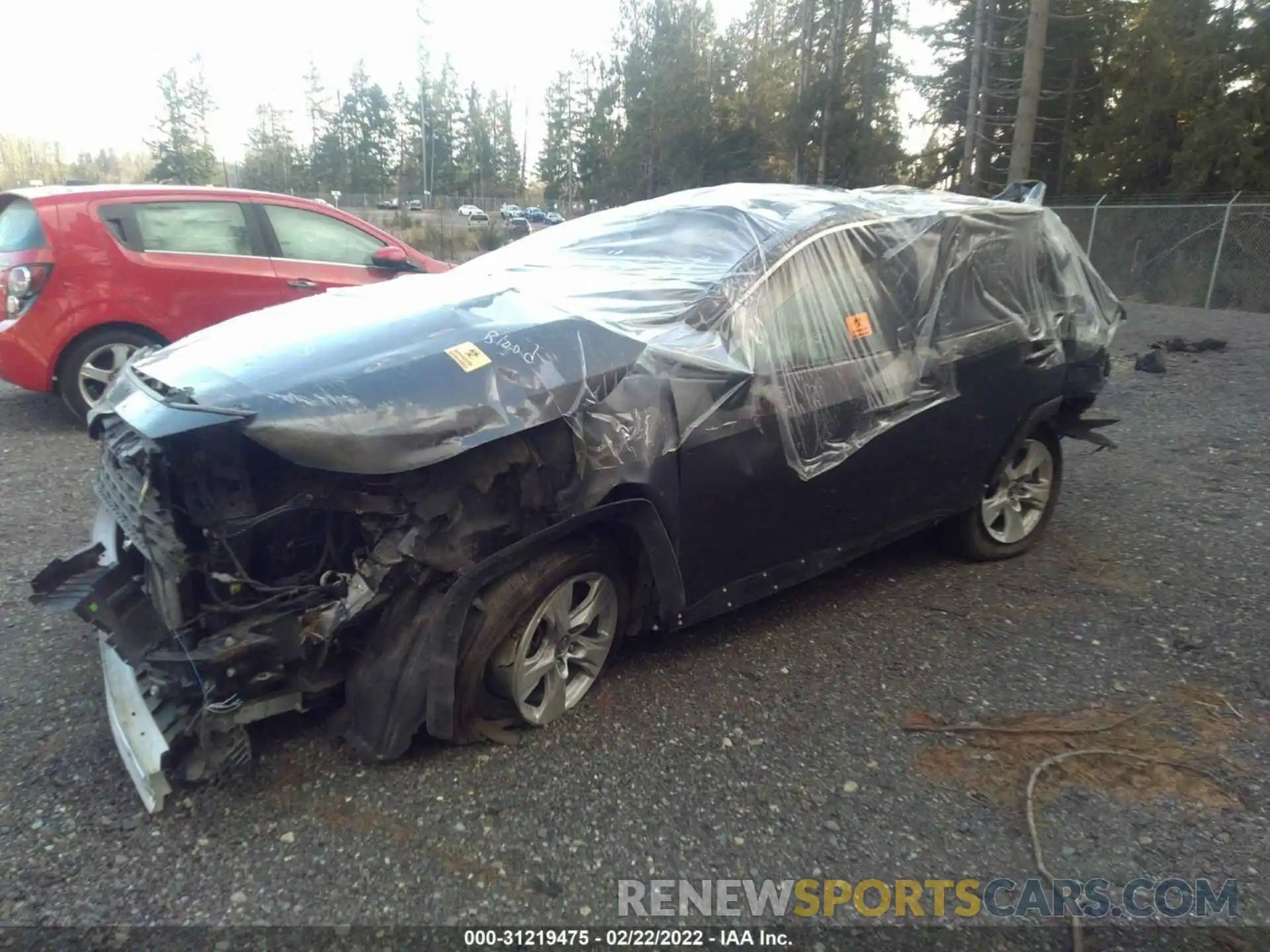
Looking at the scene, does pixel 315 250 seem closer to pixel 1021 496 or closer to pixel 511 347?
pixel 511 347

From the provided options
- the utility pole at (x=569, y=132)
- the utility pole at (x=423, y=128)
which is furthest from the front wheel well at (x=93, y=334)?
the utility pole at (x=569, y=132)

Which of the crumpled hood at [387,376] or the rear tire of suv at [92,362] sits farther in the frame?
the rear tire of suv at [92,362]

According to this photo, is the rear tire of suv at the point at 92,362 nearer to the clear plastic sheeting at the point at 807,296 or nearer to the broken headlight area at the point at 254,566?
the clear plastic sheeting at the point at 807,296

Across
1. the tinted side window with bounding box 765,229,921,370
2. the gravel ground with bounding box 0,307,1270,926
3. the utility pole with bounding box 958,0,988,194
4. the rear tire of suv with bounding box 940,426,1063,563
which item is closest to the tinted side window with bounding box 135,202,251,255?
the gravel ground with bounding box 0,307,1270,926

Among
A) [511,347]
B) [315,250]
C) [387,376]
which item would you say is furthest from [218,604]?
[315,250]

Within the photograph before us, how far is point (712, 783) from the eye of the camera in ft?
9.23

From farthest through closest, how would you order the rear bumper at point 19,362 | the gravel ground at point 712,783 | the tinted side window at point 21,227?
the tinted side window at point 21,227 < the rear bumper at point 19,362 < the gravel ground at point 712,783

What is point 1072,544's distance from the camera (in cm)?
493

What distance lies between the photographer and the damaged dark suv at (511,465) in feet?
8.54

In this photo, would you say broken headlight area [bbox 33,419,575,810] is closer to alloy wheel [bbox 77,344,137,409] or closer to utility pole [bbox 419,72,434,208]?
alloy wheel [bbox 77,344,137,409]

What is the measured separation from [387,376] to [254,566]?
69 cm

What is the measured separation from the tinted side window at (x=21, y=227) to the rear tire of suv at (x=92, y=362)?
683mm

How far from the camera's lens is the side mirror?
7.23m

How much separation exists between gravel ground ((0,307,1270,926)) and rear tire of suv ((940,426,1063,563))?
270 millimetres
